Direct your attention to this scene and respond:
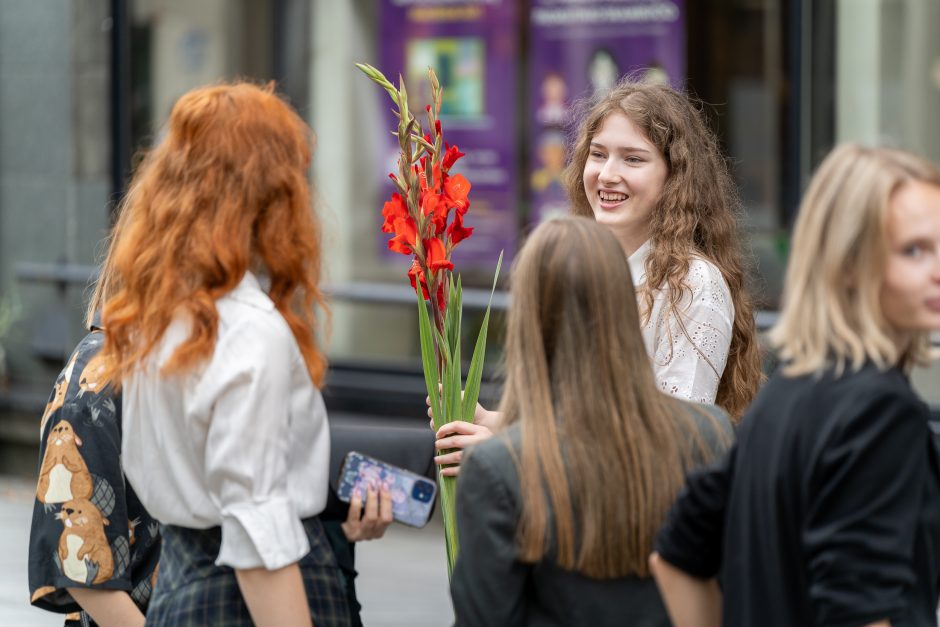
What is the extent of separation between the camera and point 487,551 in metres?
2.22

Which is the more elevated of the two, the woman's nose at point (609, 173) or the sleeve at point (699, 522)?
the woman's nose at point (609, 173)

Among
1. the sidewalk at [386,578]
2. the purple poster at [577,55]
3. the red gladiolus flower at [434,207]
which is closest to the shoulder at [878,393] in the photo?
the red gladiolus flower at [434,207]

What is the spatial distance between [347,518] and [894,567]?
1021mm

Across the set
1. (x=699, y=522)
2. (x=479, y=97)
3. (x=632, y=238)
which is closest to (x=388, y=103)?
(x=479, y=97)

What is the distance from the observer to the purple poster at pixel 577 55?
26.3 ft

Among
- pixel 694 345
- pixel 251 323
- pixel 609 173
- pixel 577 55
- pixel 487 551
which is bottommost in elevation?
A: pixel 487 551

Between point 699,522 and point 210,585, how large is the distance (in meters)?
0.81

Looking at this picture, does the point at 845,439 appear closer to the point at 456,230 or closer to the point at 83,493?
the point at 456,230

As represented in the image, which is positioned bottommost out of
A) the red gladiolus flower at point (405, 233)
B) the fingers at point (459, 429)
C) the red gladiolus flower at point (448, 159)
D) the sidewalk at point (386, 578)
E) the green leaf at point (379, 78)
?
the sidewalk at point (386, 578)

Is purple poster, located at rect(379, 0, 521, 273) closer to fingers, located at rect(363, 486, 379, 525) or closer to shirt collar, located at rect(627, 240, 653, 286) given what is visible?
shirt collar, located at rect(627, 240, 653, 286)

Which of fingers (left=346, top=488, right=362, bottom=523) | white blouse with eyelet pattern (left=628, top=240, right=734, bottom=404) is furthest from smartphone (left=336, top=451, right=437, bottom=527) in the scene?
white blouse with eyelet pattern (left=628, top=240, right=734, bottom=404)

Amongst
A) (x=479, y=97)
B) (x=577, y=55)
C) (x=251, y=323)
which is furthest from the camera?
(x=479, y=97)

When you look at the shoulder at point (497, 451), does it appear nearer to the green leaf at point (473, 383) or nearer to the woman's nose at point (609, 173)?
the green leaf at point (473, 383)

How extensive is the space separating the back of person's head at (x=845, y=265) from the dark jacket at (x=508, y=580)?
0.45 m
